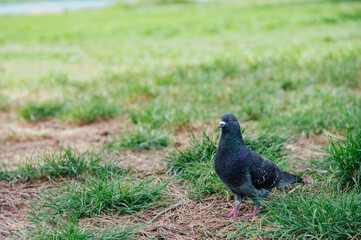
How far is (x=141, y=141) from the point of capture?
13.1 ft

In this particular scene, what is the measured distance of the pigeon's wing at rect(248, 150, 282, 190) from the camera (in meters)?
2.51

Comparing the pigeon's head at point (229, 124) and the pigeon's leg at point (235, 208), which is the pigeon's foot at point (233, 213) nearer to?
the pigeon's leg at point (235, 208)

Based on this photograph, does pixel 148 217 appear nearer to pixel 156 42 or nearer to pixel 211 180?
pixel 211 180

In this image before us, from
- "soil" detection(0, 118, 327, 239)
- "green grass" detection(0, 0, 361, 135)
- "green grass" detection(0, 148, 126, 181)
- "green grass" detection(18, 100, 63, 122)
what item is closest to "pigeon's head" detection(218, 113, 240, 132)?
"soil" detection(0, 118, 327, 239)

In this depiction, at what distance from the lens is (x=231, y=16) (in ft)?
56.2

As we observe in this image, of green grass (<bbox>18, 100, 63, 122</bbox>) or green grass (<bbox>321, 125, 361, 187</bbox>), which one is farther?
green grass (<bbox>18, 100, 63, 122</bbox>)

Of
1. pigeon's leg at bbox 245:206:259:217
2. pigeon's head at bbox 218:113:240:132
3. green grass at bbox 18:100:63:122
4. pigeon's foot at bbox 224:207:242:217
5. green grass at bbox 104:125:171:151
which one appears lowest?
pigeon's foot at bbox 224:207:242:217

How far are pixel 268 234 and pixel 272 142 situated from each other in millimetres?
1379

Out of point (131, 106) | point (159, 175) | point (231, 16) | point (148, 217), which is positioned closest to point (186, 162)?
point (159, 175)

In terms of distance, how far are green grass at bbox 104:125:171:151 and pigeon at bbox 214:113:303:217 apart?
1.43 metres

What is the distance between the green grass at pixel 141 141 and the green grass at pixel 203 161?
1.45ft

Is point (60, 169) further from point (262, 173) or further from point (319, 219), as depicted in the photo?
point (319, 219)

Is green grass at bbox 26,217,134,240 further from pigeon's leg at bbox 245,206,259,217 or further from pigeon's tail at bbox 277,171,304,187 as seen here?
pigeon's tail at bbox 277,171,304,187

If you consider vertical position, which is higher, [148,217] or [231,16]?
[231,16]
